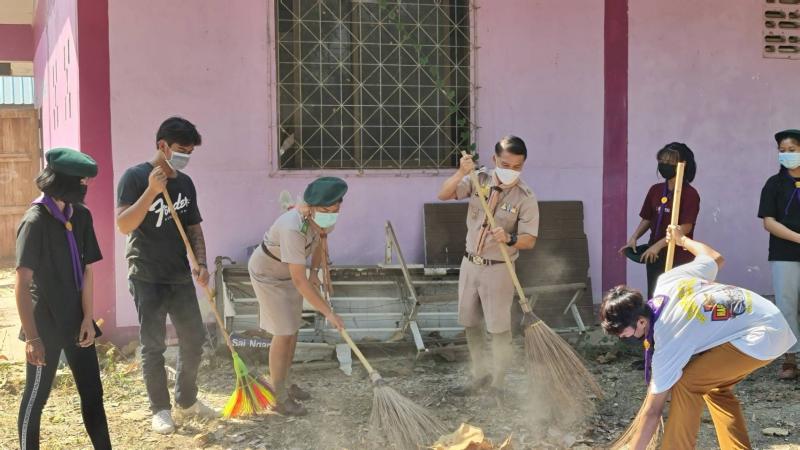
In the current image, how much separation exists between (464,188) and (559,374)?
1.35 meters

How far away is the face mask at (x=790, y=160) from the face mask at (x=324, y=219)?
3.23 meters

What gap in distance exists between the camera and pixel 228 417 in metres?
4.83

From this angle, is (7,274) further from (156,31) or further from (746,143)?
(746,143)

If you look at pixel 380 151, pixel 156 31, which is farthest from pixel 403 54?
pixel 156 31

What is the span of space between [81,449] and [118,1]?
359cm

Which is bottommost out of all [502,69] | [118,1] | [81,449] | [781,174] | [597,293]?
[81,449]

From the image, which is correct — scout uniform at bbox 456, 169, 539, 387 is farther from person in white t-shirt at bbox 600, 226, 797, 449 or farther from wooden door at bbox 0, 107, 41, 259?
wooden door at bbox 0, 107, 41, 259

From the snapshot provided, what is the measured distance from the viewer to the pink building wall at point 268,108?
631 centimetres

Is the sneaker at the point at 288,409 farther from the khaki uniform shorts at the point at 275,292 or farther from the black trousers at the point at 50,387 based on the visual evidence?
the black trousers at the point at 50,387

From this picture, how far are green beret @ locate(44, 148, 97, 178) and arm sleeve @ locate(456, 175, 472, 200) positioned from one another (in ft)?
7.82

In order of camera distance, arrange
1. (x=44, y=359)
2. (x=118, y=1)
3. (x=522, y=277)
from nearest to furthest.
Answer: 1. (x=44, y=359)
2. (x=118, y=1)
3. (x=522, y=277)

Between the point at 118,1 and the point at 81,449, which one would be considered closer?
the point at 81,449

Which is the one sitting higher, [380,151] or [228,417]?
[380,151]

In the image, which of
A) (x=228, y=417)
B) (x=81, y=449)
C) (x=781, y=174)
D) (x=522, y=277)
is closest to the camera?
(x=81, y=449)
